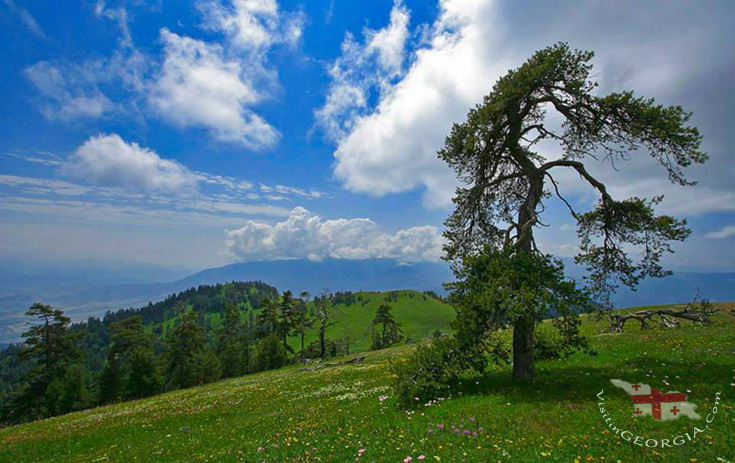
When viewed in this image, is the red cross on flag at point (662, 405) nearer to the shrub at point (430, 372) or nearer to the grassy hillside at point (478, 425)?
the grassy hillside at point (478, 425)

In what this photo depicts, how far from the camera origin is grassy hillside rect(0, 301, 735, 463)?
7.50 meters

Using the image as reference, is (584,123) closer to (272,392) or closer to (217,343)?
(272,392)

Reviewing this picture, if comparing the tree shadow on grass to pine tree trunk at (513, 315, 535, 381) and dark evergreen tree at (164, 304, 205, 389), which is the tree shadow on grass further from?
dark evergreen tree at (164, 304, 205, 389)

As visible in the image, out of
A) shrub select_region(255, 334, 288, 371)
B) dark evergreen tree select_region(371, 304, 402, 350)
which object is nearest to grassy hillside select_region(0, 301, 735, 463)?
shrub select_region(255, 334, 288, 371)

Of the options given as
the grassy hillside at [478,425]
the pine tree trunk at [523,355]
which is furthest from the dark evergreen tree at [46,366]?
the pine tree trunk at [523,355]

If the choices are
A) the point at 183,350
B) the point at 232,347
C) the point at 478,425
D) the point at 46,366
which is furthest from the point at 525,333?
the point at 232,347

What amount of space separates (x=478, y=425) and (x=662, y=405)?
16.8ft

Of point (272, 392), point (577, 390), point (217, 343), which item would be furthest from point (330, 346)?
point (577, 390)

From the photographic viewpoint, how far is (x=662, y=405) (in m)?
8.56

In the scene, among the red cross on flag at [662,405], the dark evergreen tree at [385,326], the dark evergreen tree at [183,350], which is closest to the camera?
the red cross on flag at [662,405]

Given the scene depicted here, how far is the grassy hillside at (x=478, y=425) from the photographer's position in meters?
7.50

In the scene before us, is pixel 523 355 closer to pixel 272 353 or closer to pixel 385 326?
pixel 272 353

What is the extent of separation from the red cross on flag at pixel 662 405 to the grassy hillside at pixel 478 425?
0.92 feet

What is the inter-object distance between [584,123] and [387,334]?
87498 millimetres
